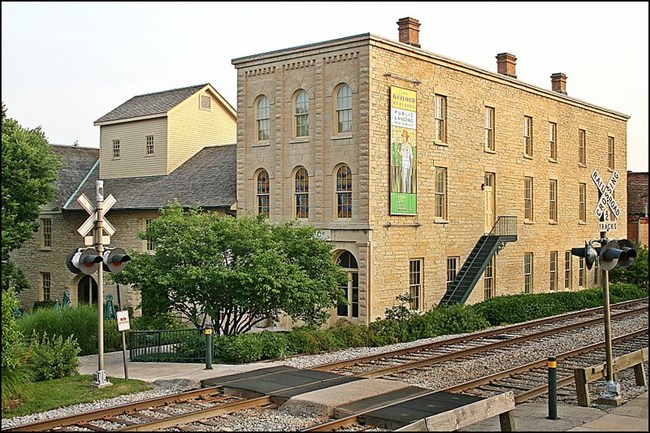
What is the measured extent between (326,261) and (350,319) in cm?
471

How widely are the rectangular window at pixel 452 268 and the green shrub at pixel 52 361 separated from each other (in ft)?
55.5

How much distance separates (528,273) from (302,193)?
13206mm

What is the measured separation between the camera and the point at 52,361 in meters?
16.9

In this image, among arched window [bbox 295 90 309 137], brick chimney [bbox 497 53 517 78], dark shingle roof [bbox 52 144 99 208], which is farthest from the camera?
dark shingle roof [bbox 52 144 99 208]

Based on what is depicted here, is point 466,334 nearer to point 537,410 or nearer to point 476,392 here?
point 476,392

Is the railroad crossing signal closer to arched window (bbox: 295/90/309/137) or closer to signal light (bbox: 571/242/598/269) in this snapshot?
signal light (bbox: 571/242/598/269)

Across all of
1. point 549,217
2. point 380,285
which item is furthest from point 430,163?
point 549,217

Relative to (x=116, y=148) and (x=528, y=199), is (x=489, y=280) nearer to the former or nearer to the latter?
(x=528, y=199)

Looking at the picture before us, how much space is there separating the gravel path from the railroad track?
36 cm

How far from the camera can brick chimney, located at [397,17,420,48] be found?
2968cm

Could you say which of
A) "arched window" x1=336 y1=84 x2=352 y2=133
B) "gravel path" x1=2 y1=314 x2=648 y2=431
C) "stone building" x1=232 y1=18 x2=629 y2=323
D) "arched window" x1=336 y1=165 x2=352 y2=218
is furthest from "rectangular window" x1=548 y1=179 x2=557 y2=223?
"arched window" x1=336 y1=84 x2=352 y2=133

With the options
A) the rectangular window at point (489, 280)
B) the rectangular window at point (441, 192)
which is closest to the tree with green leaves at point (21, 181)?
the rectangular window at point (441, 192)

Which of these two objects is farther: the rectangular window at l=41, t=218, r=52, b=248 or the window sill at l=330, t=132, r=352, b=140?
the rectangular window at l=41, t=218, r=52, b=248

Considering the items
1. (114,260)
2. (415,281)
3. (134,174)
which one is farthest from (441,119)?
(114,260)
